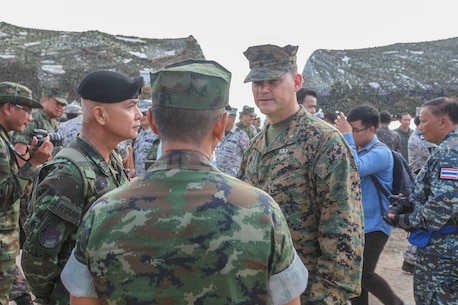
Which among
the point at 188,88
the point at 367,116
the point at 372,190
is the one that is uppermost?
the point at 188,88

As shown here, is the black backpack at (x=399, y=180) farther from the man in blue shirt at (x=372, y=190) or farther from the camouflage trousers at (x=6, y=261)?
the camouflage trousers at (x=6, y=261)

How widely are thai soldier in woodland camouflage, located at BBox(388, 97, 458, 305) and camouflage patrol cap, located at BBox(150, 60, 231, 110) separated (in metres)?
2.50

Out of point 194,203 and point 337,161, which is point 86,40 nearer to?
point 337,161

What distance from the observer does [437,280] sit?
3.34 metres

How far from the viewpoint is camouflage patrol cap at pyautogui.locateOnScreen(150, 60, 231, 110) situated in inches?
53.8

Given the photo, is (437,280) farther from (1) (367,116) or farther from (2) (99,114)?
(2) (99,114)

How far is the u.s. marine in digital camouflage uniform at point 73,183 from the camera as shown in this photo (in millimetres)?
2033

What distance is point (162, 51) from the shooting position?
33.6ft

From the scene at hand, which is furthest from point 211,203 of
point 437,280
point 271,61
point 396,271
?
point 396,271

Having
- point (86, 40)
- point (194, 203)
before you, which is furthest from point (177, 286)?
point (86, 40)

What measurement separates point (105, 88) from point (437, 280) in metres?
2.88

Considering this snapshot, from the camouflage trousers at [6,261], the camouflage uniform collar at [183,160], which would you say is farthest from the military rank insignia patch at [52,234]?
the camouflage trousers at [6,261]

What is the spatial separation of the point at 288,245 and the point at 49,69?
8.41 m

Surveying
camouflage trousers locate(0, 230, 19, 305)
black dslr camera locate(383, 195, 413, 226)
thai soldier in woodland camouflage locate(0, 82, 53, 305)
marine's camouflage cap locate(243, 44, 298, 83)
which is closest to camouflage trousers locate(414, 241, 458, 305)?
black dslr camera locate(383, 195, 413, 226)
